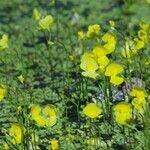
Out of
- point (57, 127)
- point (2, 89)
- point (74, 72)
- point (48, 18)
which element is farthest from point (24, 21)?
point (2, 89)

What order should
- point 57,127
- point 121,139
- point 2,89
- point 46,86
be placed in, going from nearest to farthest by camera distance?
point 2,89, point 121,139, point 57,127, point 46,86

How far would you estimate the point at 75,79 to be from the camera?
2.85 meters

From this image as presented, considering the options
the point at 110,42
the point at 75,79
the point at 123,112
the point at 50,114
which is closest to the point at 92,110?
the point at 123,112

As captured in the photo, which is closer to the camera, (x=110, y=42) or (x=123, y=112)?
(x=123, y=112)

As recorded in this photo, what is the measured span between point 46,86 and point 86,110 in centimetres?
107

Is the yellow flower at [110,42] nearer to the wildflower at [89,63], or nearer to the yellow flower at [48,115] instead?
the wildflower at [89,63]

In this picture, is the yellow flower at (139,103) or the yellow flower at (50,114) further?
the yellow flower at (50,114)

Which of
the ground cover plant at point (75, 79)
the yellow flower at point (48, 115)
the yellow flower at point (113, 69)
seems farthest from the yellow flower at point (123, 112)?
the yellow flower at point (48, 115)

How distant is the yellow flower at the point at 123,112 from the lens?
1.73m

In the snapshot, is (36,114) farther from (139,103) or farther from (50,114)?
(139,103)

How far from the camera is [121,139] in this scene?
2223 mm

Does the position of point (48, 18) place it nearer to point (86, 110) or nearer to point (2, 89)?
point (2, 89)

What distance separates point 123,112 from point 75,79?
1.11 m

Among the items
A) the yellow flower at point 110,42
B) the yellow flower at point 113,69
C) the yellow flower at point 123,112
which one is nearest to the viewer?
the yellow flower at point 123,112
